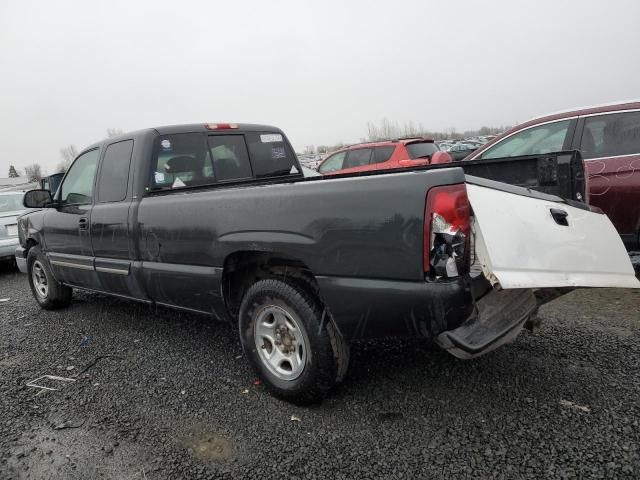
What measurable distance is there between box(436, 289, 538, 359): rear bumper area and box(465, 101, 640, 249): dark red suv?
2562mm

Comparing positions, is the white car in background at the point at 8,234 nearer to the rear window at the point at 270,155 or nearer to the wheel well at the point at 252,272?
the rear window at the point at 270,155

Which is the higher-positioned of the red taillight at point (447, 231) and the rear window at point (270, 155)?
the rear window at point (270, 155)

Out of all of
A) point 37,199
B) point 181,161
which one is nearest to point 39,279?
point 37,199

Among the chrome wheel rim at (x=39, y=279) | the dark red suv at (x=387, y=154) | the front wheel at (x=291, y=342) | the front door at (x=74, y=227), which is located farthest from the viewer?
the dark red suv at (x=387, y=154)

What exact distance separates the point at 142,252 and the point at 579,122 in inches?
179

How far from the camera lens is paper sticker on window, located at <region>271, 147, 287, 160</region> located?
4793 millimetres

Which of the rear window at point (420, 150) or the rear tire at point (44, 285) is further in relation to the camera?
the rear window at point (420, 150)

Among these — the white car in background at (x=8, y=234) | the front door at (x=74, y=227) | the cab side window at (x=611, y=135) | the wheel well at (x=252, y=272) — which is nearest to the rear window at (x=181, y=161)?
the front door at (x=74, y=227)

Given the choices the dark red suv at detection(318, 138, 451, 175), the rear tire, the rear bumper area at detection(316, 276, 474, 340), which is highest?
the dark red suv at detection(318, 138, 451, 175)

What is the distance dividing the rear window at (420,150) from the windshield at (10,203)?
797 cm

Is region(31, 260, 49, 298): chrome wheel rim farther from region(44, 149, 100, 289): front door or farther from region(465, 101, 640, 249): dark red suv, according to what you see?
region(465, 101, 640, 249): dark red suv

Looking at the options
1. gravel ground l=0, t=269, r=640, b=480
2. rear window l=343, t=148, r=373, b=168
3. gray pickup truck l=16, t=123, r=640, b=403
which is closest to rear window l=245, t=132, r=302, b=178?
gray pickup truck l=16, t=123, r=640, b=403

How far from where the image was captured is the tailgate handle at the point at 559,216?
256cm

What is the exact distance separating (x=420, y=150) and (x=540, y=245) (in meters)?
8.59
